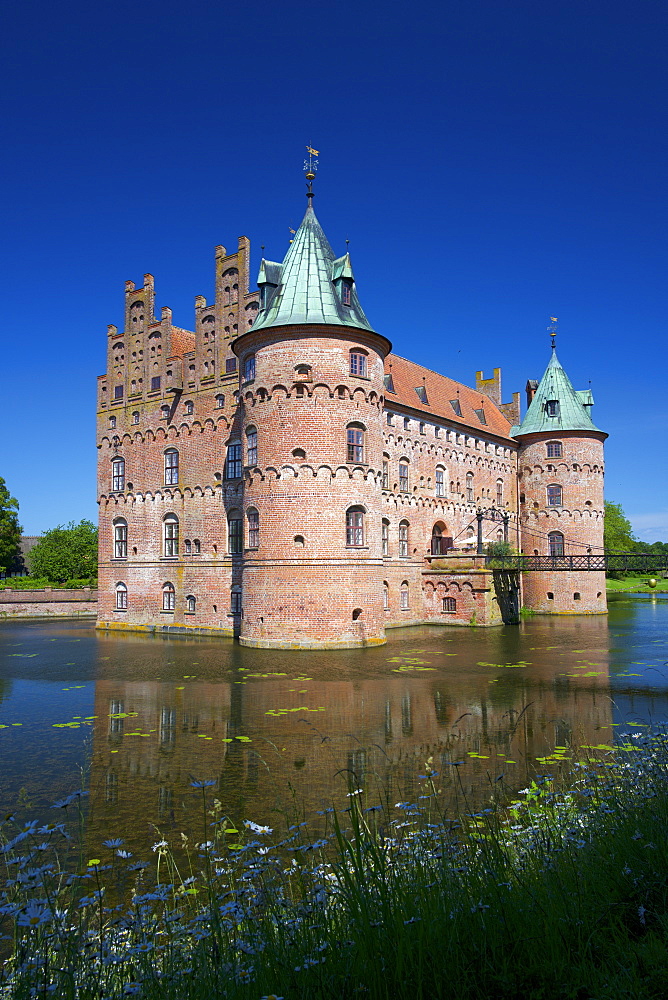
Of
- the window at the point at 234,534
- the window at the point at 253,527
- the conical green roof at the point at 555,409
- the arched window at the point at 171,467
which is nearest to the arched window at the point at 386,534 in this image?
the window at the point at 234,534

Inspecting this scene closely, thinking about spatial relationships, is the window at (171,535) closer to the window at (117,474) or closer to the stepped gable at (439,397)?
the window at (117,474)

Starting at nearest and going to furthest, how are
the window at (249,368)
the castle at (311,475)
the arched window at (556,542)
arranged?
the castle at (311,475) < the window at (249,368) < the arched window at (556,542)

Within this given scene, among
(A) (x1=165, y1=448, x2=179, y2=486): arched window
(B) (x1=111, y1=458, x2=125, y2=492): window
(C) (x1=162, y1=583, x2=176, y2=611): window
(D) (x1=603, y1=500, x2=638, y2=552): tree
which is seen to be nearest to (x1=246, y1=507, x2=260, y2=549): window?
(A) (x1=165, y1=448, x2=179, y2=486): arched window

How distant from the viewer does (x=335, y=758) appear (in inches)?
381

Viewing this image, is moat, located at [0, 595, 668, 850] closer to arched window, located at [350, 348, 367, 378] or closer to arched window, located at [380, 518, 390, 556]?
arched window, located at [380, 518, 390, 556]

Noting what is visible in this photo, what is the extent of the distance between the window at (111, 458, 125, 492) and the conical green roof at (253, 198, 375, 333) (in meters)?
11.5

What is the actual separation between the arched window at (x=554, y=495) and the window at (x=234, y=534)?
21519 mm

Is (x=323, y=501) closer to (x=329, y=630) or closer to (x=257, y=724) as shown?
(x=329, y=630)

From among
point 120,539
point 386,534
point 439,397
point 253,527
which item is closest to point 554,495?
point 439,397

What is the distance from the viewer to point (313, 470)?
81.1 ft

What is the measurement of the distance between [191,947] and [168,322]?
3108 cm

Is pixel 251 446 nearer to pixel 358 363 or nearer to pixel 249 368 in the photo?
pixel 249 368

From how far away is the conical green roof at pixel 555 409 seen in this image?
42625 millimetres

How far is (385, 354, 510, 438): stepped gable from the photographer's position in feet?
113
